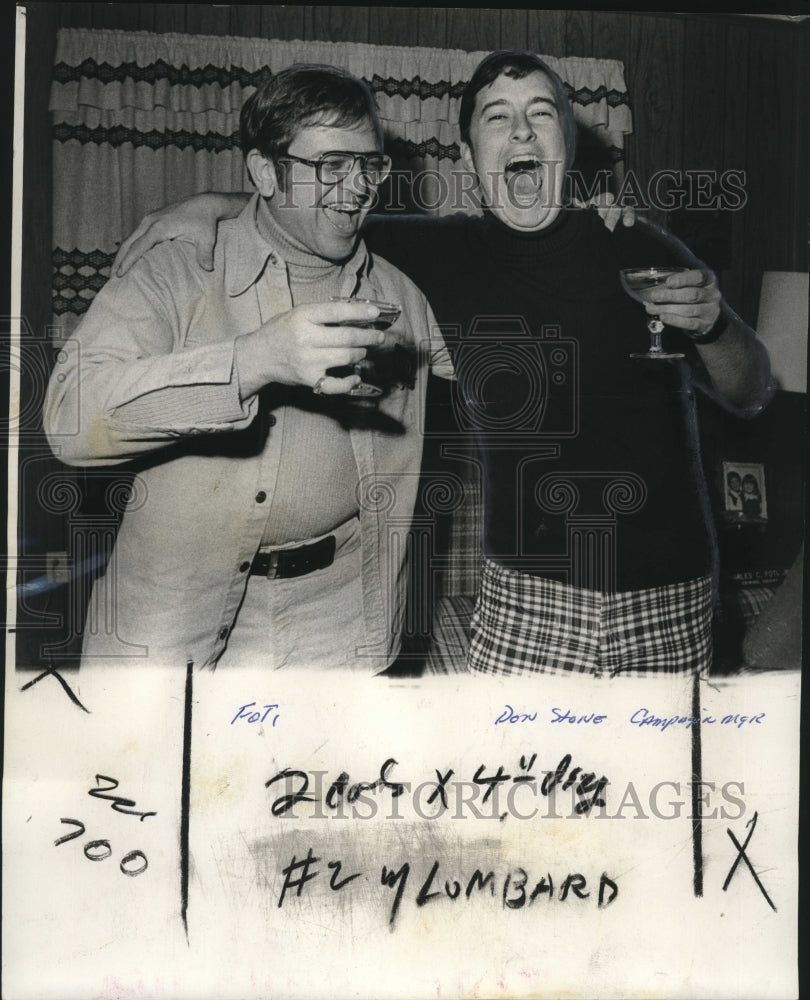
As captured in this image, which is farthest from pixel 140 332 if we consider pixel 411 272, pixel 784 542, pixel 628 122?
pixel 784 542

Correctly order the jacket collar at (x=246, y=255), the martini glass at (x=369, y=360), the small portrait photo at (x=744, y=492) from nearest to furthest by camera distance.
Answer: the martini glass at (x=369, y=360), the jacket collar at (x=246, y=255), the small portrait photo at (x=744, y=492)

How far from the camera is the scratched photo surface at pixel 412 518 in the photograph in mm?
2314

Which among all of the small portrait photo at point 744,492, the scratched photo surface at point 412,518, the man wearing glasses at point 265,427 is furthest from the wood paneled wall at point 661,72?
the small portrait photo at point 744,492

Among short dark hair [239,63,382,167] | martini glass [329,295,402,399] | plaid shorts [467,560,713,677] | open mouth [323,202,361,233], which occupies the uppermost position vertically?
short dark hair [239,63,382,167]

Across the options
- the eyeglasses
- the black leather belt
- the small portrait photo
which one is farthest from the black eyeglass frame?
the small portrait photo

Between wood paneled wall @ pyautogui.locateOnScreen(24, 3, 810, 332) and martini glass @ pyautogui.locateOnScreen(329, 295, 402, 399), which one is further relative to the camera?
wood paneled wall @ pyautogui.locateOnScreen(24, 3, 810, 332)

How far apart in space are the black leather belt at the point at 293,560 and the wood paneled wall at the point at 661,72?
698 millimetres

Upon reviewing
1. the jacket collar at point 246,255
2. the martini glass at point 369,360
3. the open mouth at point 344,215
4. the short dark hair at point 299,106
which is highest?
the short dark hair at point 299,106

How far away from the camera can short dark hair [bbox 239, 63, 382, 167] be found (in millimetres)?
2309

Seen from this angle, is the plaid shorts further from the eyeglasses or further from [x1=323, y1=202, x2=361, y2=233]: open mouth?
the eyeglasses

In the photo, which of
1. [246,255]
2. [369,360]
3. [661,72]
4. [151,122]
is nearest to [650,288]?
[661,72]

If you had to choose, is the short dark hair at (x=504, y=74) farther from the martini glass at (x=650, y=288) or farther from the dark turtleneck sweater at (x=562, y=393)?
the martini glass at (x=650, y=288)

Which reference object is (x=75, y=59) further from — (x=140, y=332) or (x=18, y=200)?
(x=140, y=332)

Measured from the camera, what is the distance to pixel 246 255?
7.56 ft
